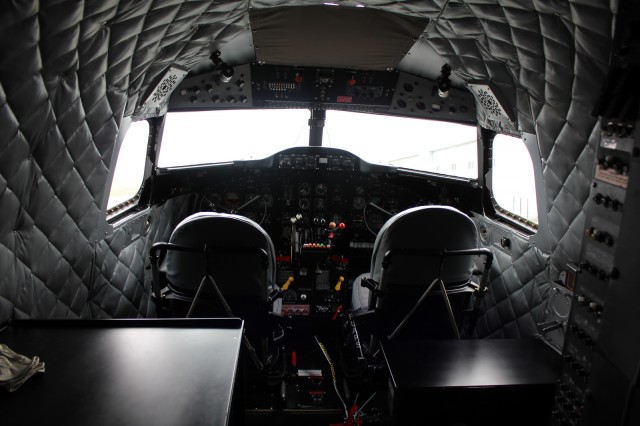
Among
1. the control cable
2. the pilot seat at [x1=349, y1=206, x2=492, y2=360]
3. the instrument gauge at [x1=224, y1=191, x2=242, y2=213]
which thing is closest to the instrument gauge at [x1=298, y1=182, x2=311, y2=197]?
the instrument gauge at [x1=224, y1=191, x2=242, y2=213]

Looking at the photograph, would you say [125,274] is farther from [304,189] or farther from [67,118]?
[304,189]

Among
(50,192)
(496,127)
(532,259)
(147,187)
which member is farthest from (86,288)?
(496,127)

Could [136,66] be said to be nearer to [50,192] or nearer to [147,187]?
[50,192]

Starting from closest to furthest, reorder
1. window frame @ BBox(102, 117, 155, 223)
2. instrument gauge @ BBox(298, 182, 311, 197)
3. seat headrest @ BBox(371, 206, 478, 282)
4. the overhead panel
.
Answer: seat headrest @ BBox(371, 206, 478, 282) < window frame @ BBox(102, 117, 155, 223) < the overhead panel < instrument gauge @ BBox(298, 182, 311, 197)

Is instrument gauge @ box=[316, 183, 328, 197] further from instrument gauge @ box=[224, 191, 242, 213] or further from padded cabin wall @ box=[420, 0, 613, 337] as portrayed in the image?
padded cabin wall @ box=[420, 0, 613, 337]

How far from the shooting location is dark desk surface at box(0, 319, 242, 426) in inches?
43.5

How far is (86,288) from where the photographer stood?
235 cm

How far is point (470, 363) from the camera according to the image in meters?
2.04

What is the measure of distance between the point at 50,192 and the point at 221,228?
81 centimetres

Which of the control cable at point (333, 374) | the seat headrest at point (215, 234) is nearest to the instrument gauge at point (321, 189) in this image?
the control cable at point (333, 374)

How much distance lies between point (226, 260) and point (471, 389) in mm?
1398

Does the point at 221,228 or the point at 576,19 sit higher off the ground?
the point at 576,19

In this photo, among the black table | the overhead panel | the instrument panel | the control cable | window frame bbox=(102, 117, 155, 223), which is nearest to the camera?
the black table

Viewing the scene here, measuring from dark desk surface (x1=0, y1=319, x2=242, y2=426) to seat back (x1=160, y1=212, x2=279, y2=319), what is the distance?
0.64 metres
